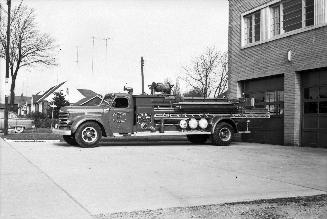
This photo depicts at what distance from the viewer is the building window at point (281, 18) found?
1565cm

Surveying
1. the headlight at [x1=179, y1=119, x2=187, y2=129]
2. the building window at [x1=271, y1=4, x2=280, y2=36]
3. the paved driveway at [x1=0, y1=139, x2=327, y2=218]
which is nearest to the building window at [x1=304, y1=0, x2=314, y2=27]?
the building window at [x1=271, y1=4, x2=280, y2=36]

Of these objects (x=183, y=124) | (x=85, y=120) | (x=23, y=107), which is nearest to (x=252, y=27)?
(x=183, y=124)

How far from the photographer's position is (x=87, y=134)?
15.8m

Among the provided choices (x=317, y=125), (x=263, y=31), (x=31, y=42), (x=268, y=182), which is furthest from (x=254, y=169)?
(x=31, y=42)

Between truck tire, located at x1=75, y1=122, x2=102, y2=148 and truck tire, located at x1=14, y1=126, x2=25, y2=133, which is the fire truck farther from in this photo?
truck tire, located at x1=14, y1=126, x2=25, y2=133

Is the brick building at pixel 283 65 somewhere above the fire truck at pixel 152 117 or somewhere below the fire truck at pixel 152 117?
above

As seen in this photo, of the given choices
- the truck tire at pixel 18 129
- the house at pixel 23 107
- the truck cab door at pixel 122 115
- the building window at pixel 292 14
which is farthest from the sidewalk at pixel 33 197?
the house at pixel 23 107

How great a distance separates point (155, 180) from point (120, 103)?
9.12 m

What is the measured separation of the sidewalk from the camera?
535cm

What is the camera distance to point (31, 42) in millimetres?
49781

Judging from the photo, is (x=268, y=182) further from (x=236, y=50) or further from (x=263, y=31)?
(x=236, y=50)

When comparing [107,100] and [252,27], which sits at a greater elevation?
[252,27]

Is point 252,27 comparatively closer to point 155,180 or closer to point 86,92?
point 155,180

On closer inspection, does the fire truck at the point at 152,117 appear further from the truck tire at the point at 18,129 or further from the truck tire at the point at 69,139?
the truck tire at the point at 18,129
